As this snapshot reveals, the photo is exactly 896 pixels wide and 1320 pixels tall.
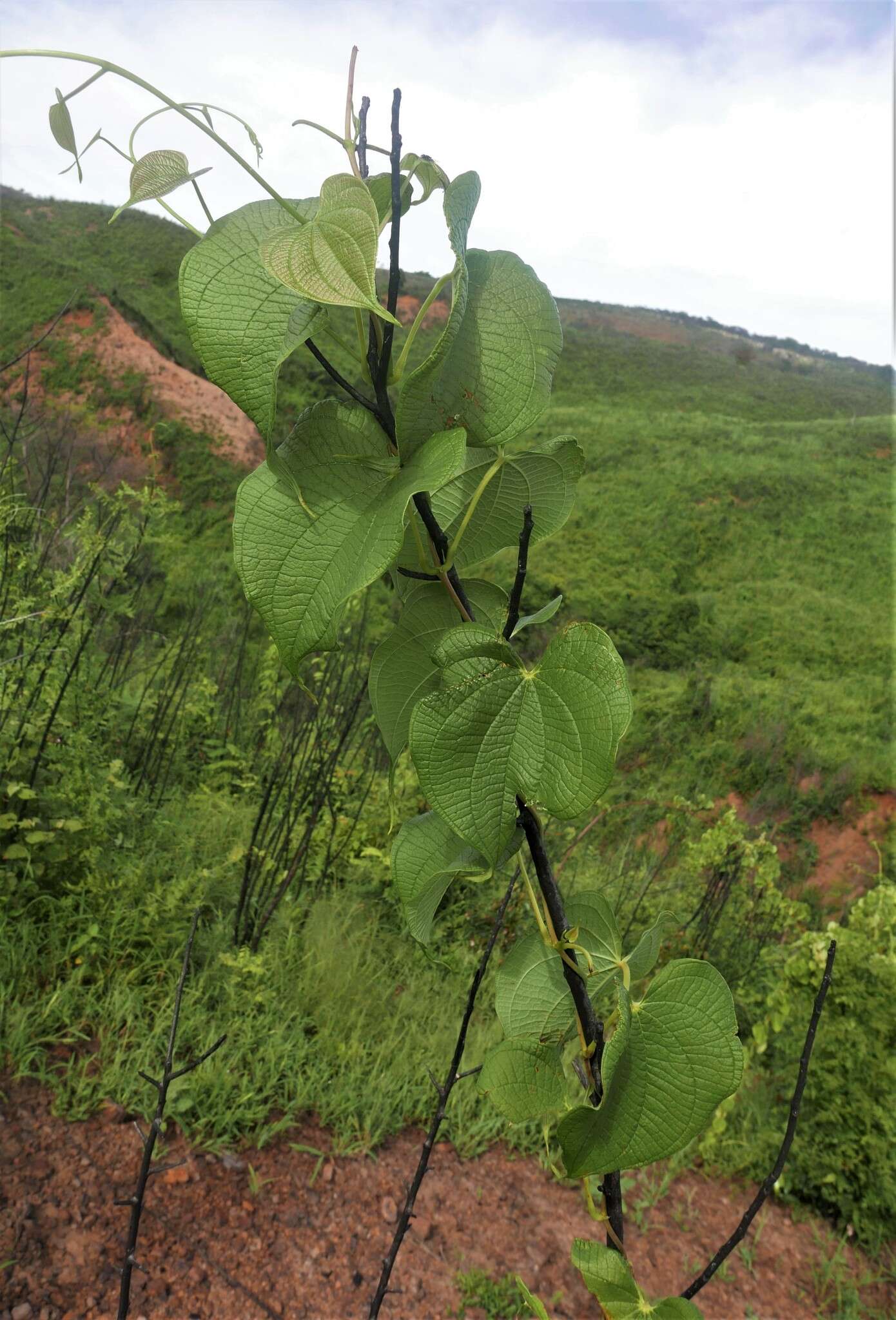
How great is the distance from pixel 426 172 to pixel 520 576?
0.67ft

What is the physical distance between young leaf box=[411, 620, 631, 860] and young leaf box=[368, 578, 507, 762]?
0.05m

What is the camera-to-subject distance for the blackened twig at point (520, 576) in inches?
16.5

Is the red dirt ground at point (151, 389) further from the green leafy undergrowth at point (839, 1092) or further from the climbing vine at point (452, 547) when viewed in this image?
the climbing vine at point (452, 547)

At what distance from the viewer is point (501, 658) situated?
425 mm

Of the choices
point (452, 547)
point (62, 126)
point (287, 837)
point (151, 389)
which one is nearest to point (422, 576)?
point (452, 547)

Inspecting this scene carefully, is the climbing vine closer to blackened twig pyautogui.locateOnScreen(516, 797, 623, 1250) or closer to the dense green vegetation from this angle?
blackened twig pyautogui.locateOnScreen(516, 797, 623, 1250)

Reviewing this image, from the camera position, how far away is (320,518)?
383mm

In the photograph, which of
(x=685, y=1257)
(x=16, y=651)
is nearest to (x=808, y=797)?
(x=685, y=1257)

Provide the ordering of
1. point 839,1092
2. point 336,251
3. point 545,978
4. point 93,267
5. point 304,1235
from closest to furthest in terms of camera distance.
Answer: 1. point 336,251
2. point 545,978
3. point 304,1235
4. point 839,1092
5. point 93,267

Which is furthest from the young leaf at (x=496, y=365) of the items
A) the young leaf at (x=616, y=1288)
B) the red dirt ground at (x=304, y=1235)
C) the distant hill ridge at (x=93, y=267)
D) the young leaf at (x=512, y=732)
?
the distant hill ridge at (x=93, y=267)

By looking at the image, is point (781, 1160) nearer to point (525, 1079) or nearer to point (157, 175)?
point (525, 1079)

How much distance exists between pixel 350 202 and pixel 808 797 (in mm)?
5498

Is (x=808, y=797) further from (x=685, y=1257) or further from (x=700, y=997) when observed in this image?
(x=700, y=997)

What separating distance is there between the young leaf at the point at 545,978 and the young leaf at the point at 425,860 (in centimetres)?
7
